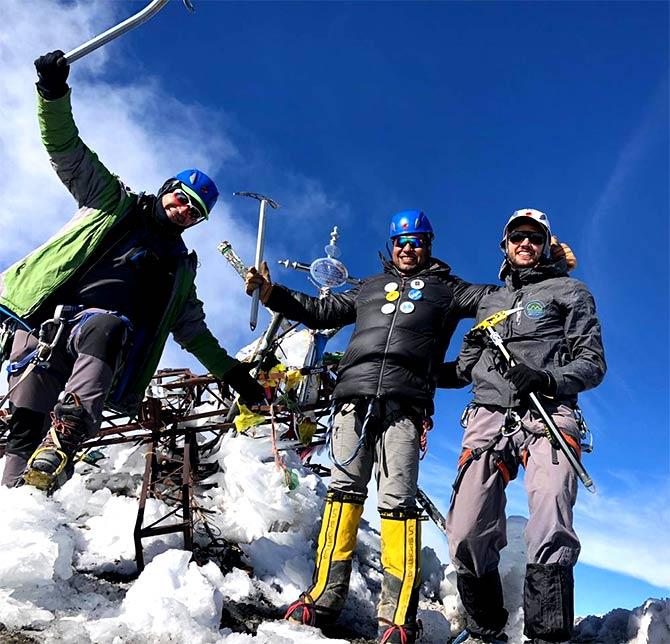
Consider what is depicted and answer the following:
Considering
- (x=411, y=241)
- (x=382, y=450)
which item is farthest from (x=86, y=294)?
(x=411, y=241)

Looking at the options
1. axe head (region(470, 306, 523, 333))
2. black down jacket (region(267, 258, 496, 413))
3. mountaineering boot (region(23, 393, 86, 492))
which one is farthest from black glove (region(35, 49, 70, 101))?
axe head (region(470, 306, 523, 333))

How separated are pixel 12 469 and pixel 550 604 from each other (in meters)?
3.34

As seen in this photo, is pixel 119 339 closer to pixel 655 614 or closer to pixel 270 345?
pixel 270 345

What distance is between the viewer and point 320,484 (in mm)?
7910

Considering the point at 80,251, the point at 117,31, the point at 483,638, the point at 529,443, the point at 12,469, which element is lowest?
the point at 483,638

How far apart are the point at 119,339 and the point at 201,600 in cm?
165

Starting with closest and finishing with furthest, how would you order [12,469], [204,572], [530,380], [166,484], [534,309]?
[530,380] → [12,469] → [534,309] → [204,572] → [166,484]

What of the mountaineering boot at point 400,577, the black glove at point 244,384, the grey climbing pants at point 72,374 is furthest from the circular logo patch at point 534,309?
the grey climbing pants at point 72,374

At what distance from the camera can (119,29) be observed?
3.95 metres

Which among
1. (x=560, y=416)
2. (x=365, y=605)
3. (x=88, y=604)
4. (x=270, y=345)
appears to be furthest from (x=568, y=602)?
(x=270, y=345)

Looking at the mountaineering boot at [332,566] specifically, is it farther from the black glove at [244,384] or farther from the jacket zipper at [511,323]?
the black glove at [244,384]

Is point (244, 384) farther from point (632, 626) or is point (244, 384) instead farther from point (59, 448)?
point (632, 626)

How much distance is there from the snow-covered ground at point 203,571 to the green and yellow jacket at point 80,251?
1.18 meters

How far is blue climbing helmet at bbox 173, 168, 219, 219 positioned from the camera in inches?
172
